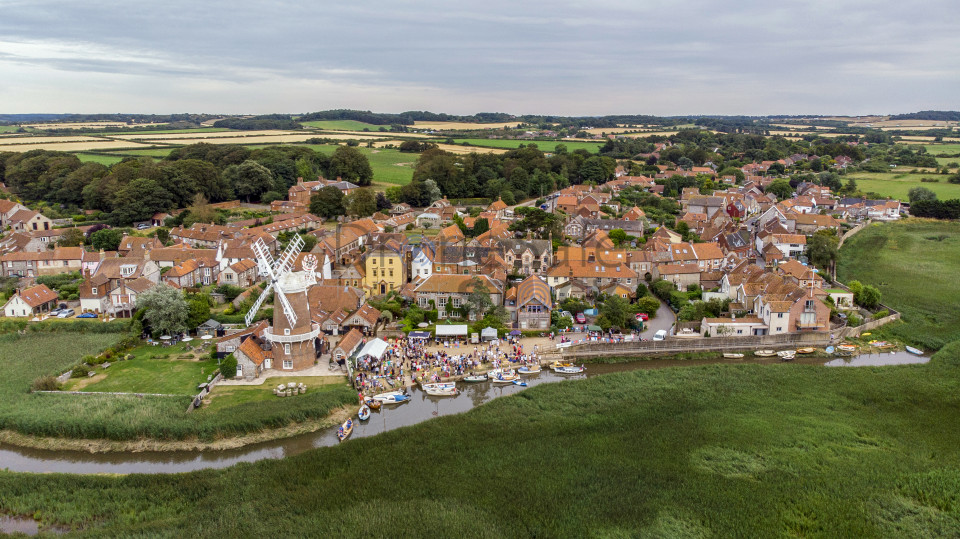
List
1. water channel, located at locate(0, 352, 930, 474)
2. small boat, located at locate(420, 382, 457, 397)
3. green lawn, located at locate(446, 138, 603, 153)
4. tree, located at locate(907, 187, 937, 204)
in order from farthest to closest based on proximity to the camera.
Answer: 1. green lawn, located at locate(446, 138, 603, 153)
2. tree, located at locate(907, 187, 937, 204)
3. small boat, located at locate(420, 382, 457, 397)
4. water channel, located at locate(0, 352, 930, 474)

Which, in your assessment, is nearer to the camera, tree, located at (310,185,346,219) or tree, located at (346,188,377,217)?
tree, located at (346,188,377,217)

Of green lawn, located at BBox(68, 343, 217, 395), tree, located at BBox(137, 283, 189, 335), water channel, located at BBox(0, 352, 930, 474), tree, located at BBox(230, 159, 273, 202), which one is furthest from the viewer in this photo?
tree, located at BBox(230, 159, 273, 202)

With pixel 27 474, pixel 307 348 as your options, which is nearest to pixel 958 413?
pixel 307 348

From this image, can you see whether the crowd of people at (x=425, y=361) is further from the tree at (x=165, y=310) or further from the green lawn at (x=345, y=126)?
the green lawn at (x=345, y=126)

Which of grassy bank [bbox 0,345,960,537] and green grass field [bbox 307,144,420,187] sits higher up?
green grass field [bbox 307,144,420,187]

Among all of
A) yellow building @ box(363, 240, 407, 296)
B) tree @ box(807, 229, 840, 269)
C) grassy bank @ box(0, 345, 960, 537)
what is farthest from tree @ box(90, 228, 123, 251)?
tree @ box(807, 229, 840, 269)

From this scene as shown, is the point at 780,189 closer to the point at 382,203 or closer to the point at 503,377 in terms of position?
the point at 382,203

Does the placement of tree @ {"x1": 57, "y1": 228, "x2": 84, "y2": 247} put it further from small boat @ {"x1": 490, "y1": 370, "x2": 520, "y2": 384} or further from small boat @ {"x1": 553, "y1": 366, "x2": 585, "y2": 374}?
small boat @ {"x1": 553, "y1": 366, "x2": 585, "y2": 374}

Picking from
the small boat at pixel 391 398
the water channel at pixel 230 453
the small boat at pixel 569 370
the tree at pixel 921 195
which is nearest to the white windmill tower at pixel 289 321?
the small boat at pixel 391 398
